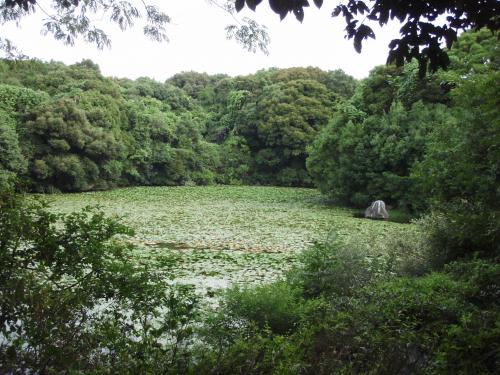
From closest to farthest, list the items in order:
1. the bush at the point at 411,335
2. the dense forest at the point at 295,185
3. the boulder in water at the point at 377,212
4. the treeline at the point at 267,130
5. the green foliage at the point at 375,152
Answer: the bush at the point at 411,335 < the dense forest at the point at 295,185 < the treeline at the point at 267,130 < the boulder in water at the point at 377,212 < the green foliage at the point at 375,152

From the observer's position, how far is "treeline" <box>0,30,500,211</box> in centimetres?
985

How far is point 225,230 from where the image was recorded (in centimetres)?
1233

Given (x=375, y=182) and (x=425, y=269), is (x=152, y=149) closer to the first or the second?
(x=375, y=182)

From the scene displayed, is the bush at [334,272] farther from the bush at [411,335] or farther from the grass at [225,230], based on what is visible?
the bush at [411,335]

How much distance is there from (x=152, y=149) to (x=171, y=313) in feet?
86.4

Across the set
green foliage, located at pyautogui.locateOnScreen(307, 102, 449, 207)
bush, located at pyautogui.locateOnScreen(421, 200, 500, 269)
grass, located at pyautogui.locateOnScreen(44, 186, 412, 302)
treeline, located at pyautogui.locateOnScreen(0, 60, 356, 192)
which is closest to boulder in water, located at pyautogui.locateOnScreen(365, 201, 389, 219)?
grass, located at pyautogui.locateOnScreen(44, 186, 412, 302)

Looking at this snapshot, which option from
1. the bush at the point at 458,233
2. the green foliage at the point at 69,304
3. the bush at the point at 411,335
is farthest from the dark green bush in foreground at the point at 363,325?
the bush at the point at 458,233

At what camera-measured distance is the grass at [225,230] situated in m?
7.64

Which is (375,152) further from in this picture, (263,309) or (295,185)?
(263,309)

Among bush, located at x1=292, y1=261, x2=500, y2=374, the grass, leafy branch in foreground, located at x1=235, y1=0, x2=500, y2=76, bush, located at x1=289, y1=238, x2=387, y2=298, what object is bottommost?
the grass

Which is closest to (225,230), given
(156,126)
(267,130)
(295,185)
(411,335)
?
(411,335)

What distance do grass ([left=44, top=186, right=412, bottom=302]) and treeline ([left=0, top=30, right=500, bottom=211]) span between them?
1747 millimetres

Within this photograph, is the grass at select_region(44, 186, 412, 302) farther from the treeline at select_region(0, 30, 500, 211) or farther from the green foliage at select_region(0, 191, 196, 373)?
the treeline at select_region(0, 30, 500, 211)

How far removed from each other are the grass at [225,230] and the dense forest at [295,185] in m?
Answer: 0.58
